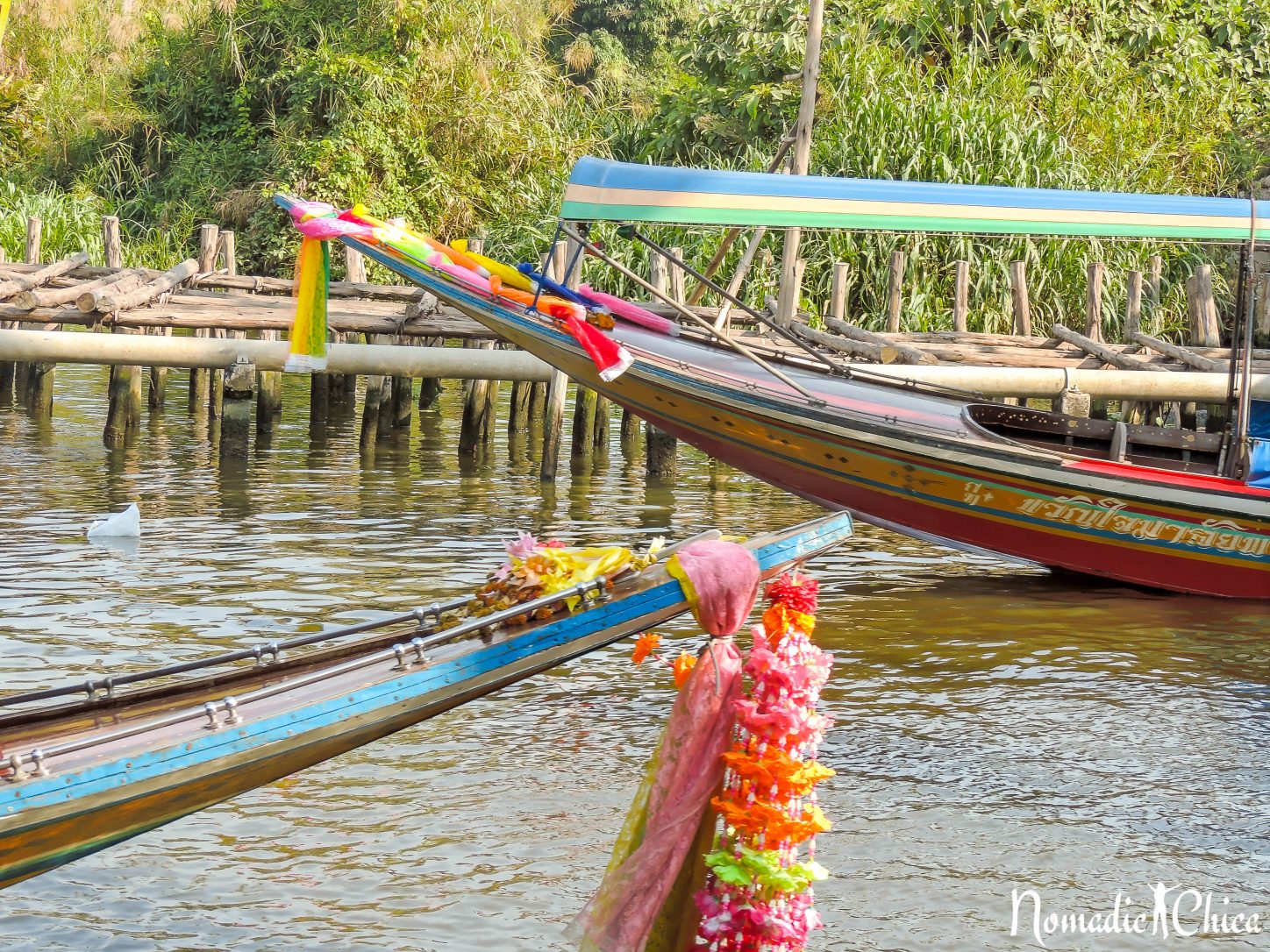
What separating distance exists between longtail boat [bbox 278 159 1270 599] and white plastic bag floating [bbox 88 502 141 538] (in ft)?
7.38

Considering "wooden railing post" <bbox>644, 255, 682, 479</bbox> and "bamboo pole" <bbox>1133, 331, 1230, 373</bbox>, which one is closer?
"bamboo pole" <bbox>1133, 331, 1230, 373</bbox>

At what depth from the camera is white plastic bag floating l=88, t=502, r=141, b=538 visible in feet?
32.6

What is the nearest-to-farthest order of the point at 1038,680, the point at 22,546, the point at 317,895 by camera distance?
the point at 317,895, the point at 1038,680, the point at 22,546

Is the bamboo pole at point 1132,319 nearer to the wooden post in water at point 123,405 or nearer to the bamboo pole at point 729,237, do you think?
the bamboo pole at point 729,237

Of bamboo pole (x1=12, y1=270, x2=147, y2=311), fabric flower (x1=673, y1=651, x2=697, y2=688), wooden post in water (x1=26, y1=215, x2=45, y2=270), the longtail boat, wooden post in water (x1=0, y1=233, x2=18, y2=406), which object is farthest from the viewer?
wooden post in water (x1=0, y1=233, x2=18, y2=406)

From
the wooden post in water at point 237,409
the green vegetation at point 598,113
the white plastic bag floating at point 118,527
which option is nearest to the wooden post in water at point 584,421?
the wooden post in water at point 237,409

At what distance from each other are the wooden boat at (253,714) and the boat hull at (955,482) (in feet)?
14.5

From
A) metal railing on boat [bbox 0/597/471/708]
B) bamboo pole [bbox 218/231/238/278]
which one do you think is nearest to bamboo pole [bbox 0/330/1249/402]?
bamboo pole [bbox 218/231/238/278]

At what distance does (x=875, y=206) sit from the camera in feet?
27.6

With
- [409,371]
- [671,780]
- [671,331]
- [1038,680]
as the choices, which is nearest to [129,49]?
[409,371]

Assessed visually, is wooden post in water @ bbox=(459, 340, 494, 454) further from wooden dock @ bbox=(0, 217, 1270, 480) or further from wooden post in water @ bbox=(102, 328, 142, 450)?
wooden post in water @ bbox=(102, 328, 142, 450)

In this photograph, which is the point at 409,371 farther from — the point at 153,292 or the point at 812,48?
the point at 812,48

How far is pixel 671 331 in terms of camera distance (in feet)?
36.6

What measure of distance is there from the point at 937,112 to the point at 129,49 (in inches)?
583
